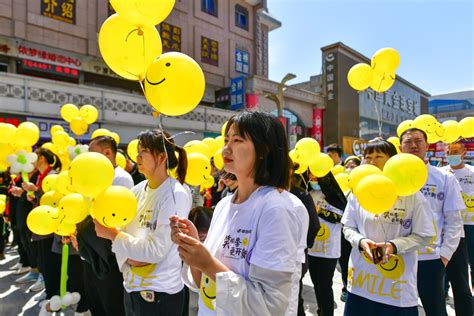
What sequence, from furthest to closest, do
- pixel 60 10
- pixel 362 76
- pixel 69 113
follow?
1. pixel 60 10
2. pixel 69 113
3. pixel 362 76

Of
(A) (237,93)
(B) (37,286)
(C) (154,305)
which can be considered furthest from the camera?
(A) (237,93)

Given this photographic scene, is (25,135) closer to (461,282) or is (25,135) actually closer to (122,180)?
(122,180)

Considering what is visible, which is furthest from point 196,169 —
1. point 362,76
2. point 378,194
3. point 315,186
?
point 362,76

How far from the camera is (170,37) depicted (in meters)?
13.4

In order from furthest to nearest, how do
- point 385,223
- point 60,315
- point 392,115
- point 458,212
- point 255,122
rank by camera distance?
point 392,115
point 60,315
point 458,212
point 385,223
point 255,122

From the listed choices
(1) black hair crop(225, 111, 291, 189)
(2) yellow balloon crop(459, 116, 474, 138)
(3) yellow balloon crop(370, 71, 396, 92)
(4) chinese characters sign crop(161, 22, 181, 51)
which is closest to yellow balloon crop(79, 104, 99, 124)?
(3) yellow balloon crop(370, 71, 396, 92)

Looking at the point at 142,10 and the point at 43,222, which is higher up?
the point at 142,10

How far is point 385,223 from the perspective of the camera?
1.98 meters

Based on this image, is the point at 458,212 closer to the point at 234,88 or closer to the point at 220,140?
the point at 220,140

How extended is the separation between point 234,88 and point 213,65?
151cm

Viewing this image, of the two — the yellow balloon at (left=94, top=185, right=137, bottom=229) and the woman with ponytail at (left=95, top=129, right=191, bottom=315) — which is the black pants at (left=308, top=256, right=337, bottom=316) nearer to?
the woman with ponytail at (left=95, top=129, right=191, bottom=315)

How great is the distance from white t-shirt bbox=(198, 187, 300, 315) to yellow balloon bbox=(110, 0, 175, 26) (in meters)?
0.98

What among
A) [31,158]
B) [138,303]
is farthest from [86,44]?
[138,303]

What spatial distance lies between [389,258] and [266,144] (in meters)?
1.22
